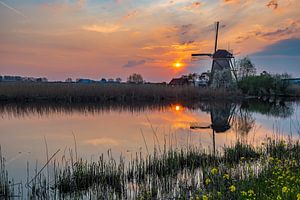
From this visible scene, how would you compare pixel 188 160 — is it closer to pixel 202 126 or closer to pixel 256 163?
pixel 256 163

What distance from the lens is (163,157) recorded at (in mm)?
9000

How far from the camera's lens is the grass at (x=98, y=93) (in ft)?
110

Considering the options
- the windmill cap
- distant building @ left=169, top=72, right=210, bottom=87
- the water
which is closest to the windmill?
the windmill cap

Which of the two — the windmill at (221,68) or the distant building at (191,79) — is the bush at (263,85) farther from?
the distant building at (191,79)

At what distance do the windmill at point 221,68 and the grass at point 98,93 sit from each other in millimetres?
4468

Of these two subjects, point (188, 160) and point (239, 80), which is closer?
point (188, 160)

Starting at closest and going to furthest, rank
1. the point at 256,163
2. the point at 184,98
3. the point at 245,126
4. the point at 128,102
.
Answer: the point at 256,163 < the point at 245,126 < the point at 128,102 < the point at 184,98

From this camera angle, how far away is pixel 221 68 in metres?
50.2

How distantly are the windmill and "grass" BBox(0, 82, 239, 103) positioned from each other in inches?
176

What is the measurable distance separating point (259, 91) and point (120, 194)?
157ft

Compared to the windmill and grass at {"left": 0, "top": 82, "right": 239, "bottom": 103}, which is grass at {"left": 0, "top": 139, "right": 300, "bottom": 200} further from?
the windmill

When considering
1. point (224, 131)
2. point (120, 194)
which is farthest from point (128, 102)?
point (120, 194)

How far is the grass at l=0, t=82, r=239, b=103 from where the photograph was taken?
33.7 m

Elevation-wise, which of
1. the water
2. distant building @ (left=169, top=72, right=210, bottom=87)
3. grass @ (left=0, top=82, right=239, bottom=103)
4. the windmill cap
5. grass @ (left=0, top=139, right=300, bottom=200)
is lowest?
the water
